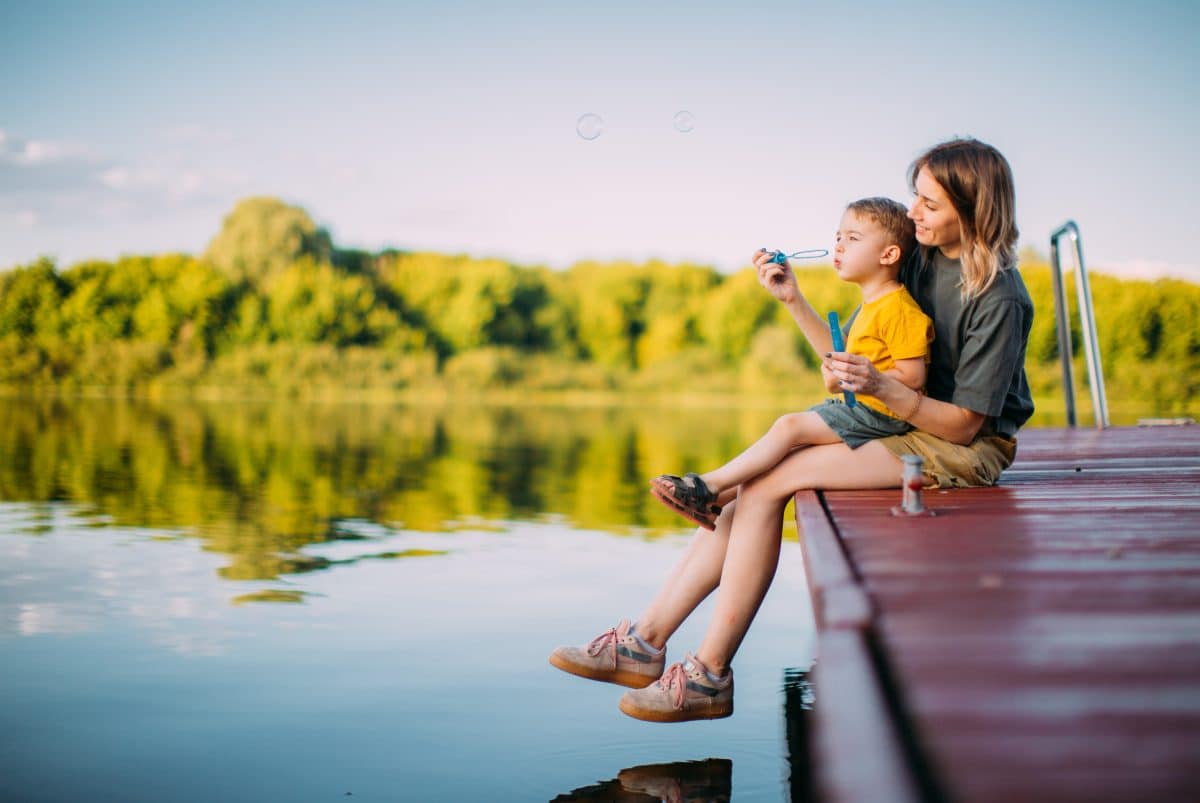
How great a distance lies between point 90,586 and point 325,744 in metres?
2.72

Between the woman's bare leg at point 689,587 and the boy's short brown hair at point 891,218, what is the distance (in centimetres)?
86

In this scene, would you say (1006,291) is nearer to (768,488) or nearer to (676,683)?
(768,488)

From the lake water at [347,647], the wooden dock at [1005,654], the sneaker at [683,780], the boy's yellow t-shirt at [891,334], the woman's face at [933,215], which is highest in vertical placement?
the woman's face at [933,215]

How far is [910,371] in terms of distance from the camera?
3113 millimetres

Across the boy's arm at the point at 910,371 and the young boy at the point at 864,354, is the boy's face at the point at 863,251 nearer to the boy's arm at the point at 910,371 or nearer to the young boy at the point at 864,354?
the young boy at the point at 864,354

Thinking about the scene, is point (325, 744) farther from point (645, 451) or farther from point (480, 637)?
point (645, 451)

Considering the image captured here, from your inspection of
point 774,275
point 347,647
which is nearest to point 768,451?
point 774,275

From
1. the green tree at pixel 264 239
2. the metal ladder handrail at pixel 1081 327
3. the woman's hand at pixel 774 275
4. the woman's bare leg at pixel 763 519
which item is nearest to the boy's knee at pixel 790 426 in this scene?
the woman's bare leg at pixel 763 519

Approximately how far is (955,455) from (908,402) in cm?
32

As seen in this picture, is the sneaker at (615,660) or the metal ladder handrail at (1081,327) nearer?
the sneaker at (615,660)

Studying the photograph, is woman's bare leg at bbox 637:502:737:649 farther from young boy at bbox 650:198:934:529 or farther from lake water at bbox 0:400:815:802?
lake water at bbox 0:400:815:802

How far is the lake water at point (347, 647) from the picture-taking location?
312 centimetres

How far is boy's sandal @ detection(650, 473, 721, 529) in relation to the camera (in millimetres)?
2980

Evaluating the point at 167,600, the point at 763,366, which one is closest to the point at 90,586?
the point at 167,600
